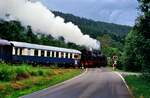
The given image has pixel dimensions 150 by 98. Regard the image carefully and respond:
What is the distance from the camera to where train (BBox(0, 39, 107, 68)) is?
5716cm

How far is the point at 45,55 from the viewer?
2635 inches

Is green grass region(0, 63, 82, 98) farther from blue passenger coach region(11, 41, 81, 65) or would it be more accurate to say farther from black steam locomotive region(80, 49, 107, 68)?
black steam locomotive region(80, 49, 107, 68)

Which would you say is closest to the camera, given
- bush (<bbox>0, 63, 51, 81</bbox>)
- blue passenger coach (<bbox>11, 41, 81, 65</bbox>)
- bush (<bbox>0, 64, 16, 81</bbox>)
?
bush (<bbox>0, 64, 16, 81</bbox>)

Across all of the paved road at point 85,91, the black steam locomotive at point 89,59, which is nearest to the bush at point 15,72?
the paved road at point 85,91

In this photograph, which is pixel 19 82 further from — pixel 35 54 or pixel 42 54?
pixel 42 54

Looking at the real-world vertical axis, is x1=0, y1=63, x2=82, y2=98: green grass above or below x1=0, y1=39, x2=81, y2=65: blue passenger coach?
below

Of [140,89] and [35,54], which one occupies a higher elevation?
[35,54]

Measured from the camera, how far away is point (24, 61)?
198 feet

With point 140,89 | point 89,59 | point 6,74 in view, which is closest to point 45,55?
point 89,59

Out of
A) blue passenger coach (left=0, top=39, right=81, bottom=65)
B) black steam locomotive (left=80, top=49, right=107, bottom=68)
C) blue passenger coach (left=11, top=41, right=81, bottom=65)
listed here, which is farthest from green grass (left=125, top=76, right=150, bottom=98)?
black steam locomotive (left=80, top=49, right=107, bottom=68)

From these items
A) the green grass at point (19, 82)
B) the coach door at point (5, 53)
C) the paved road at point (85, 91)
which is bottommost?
the paved road at point (85, 91)

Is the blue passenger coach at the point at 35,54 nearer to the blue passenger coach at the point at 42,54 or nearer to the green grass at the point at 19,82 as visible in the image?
the blue passenger coach at the point at 42,54

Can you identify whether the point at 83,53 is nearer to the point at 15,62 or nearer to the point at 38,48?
the point at 38,48

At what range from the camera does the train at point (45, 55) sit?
188 ft
